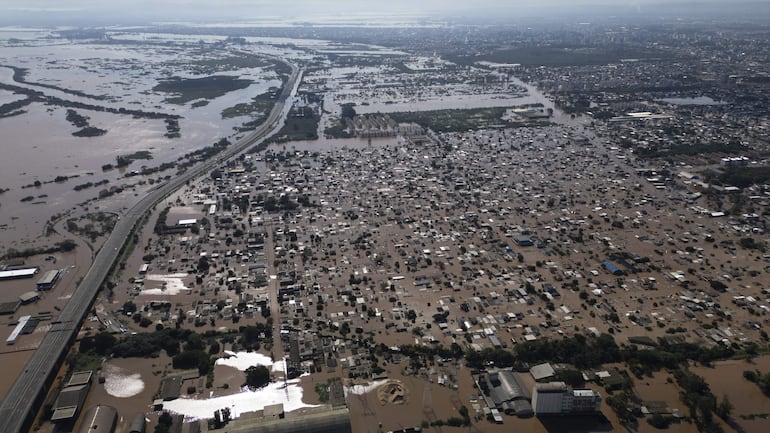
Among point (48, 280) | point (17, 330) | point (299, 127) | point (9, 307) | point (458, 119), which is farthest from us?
point (458, 119)

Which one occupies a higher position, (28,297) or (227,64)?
(227,64)

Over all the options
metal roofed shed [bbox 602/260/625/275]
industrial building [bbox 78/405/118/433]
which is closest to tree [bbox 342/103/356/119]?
metal roofed shed [bbox 602/260/625/275]

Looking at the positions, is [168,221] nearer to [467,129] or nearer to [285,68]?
[467,129]

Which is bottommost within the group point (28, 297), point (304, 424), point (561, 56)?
point (28, 297)

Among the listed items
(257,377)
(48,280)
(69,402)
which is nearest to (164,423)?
(257,377)

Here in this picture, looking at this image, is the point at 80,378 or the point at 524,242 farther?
the point at 524,242

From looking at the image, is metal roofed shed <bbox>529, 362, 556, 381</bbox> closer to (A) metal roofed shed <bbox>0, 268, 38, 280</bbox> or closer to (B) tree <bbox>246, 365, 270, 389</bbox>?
(B) tree <bbox>246, 365, 270, 389</bbox>

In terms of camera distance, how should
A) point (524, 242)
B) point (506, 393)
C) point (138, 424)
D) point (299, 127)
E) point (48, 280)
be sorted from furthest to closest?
point (299, 127) → point (524, 242) → point (48, 280) → point (506, 393) → point (138, 424)

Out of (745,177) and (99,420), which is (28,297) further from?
(745,177)
